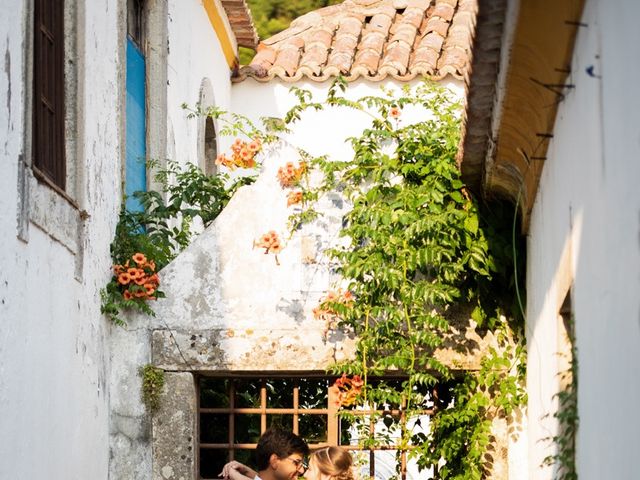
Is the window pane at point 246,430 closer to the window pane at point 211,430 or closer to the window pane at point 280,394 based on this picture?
the window pane at point 211,430

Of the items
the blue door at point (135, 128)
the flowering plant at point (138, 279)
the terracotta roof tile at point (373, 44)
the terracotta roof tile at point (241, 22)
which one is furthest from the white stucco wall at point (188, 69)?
the flowering plant at point (138, 279)

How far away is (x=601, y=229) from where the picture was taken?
13.8ft

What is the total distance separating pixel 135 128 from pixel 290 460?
12.7 ft

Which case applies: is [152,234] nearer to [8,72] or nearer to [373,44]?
[8,72]

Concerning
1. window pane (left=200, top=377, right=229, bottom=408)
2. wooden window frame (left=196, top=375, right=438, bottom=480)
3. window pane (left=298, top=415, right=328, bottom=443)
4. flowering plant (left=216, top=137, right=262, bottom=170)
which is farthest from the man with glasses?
window pane (left=298, top=415, right=328, bottom=443)

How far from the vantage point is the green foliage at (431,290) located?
24.8 ft

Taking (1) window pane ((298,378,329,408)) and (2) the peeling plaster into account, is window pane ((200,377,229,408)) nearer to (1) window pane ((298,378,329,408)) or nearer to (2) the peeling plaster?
(1) window pane ((298,378,329,408))

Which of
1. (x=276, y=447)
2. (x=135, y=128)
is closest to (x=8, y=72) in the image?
(x=276, y=447)

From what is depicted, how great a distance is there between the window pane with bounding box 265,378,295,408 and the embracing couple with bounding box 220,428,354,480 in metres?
2.90

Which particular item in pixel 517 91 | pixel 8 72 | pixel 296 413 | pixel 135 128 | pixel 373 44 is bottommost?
pixel 296 413

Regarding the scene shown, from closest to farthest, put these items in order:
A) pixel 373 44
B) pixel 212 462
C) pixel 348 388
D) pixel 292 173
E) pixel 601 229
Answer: pixel 601 229 → pixel 348 388 → pixel 292 173 → pixel 212 462 → pixel 373 44

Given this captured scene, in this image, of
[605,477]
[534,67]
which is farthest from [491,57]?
[605,477]

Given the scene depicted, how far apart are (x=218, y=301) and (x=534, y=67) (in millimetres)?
3184

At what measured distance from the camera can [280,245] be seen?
7.92 meters
